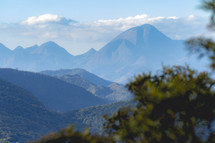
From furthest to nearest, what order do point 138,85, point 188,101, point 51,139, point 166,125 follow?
point 138,85 < point 188,101 < point 166,125 < point 51,139

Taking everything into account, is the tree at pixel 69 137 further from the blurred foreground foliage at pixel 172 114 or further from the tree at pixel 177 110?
the tree at pixel 177 110

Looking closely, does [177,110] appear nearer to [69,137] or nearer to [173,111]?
[173,111]

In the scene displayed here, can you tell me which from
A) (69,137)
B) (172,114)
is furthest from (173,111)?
(69,137)

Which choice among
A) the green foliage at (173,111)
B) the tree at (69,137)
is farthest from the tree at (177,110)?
the tree at (69,137)

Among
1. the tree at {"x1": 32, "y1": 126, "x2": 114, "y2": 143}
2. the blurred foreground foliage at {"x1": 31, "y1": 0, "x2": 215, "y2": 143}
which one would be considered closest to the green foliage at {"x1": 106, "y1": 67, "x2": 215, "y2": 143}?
the blurred foreground foliage at {"x1": 31, "y1": 0, "x2": 215, "y2": 143}

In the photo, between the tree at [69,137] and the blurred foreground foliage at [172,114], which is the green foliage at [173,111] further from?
the tree at [69,137]

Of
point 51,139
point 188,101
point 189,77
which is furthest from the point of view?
point 189,77

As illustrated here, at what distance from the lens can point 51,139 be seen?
18422 mm

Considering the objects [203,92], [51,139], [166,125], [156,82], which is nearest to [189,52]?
[203,92]

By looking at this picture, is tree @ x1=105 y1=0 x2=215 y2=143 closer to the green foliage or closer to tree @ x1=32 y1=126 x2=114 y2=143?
the green foliage

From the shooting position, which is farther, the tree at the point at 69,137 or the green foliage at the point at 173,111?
the green foliage at the point at 173,111

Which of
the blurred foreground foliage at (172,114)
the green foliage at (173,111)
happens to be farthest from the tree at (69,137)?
the green foliage at (173,111)

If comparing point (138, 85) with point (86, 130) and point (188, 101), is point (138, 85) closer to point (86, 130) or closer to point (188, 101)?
point (188, 101)

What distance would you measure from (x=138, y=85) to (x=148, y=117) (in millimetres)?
6884
